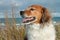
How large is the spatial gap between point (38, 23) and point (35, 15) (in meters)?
0.24

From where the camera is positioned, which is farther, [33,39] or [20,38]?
[20,38]

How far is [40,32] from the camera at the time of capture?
22.4 feet

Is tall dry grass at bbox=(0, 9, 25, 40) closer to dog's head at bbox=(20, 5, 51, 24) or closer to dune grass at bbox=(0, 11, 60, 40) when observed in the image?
dune grass at bbox=(0, 11, 60, 40)

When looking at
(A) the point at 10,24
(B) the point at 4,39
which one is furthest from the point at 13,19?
(B) the point at 4,39

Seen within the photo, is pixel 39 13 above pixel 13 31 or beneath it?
above

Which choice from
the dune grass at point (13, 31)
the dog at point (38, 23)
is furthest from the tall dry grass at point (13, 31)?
the dog at point (38, 23)

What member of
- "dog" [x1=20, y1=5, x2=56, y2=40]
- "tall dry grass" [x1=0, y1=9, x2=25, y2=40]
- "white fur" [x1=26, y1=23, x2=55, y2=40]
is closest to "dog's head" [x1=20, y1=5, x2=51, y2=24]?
"dog" [x1=20, y1=5, x2=56, y2=40]

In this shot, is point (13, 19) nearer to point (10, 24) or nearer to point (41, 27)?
point (10, 24)

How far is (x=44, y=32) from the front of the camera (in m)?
6.79

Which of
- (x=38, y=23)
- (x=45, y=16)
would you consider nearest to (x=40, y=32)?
(x=38, y=23)

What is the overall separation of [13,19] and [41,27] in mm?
1652

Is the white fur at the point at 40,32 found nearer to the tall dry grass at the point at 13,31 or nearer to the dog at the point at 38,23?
the dog at the point at 38,23

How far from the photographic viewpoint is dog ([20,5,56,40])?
6703 millimetres

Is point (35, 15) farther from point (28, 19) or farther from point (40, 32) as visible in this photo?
point (40, 32)
